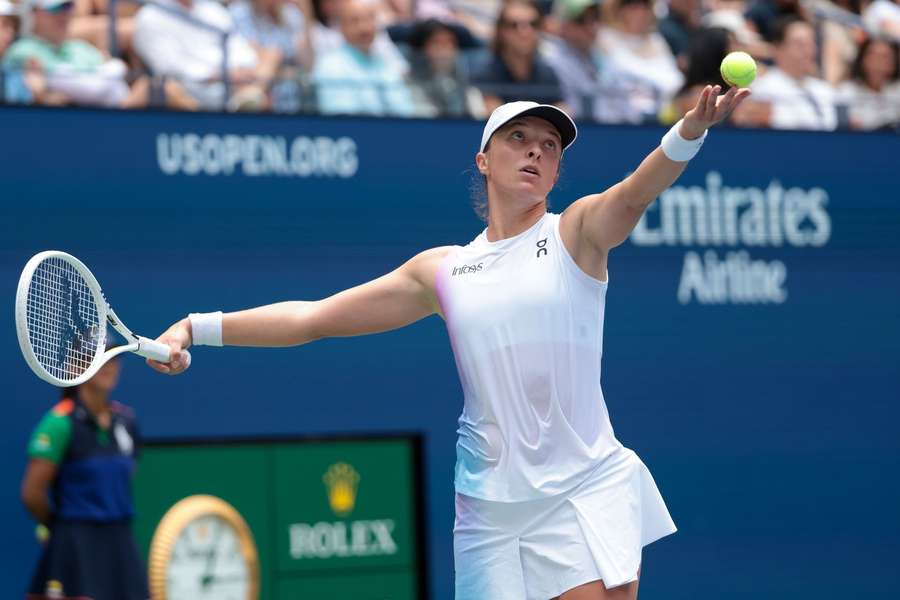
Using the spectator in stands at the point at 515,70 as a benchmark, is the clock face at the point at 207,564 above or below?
below

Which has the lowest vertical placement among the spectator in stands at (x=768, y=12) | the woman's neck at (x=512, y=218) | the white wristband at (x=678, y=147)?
the woman's neck at (x=512, y=218)

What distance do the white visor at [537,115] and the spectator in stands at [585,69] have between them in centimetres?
366

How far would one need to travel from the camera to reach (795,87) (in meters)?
9.05

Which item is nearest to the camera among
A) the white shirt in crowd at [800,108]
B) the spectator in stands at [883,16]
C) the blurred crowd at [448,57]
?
the blurred crowd at [448,57]

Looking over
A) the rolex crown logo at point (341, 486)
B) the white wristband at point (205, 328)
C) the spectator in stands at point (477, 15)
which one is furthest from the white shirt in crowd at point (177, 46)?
the white wristband at point (205, 328)

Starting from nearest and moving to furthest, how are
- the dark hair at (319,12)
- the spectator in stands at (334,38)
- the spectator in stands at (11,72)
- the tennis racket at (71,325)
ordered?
1. the tennis racket at (71,325)
2. the spectator in stands at (11,72)
3. the spectator in stands at (334,38)
4. the dark hair at (319,12)

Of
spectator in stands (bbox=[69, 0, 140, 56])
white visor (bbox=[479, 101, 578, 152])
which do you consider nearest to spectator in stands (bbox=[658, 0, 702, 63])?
spectator in stands (bbox=[69, 0, 140, 56])

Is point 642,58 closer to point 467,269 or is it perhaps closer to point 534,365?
point 467,269

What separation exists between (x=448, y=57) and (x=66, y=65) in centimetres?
187

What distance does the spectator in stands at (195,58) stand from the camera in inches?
294

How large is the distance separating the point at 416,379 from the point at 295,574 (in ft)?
3.51

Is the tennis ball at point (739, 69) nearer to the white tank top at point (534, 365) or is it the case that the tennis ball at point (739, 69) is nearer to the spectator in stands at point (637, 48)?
the white tank top at point (534, 365)

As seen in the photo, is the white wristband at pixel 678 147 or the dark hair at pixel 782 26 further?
the dark hair at pixel 782 26

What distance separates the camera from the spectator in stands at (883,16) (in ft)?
32.8
